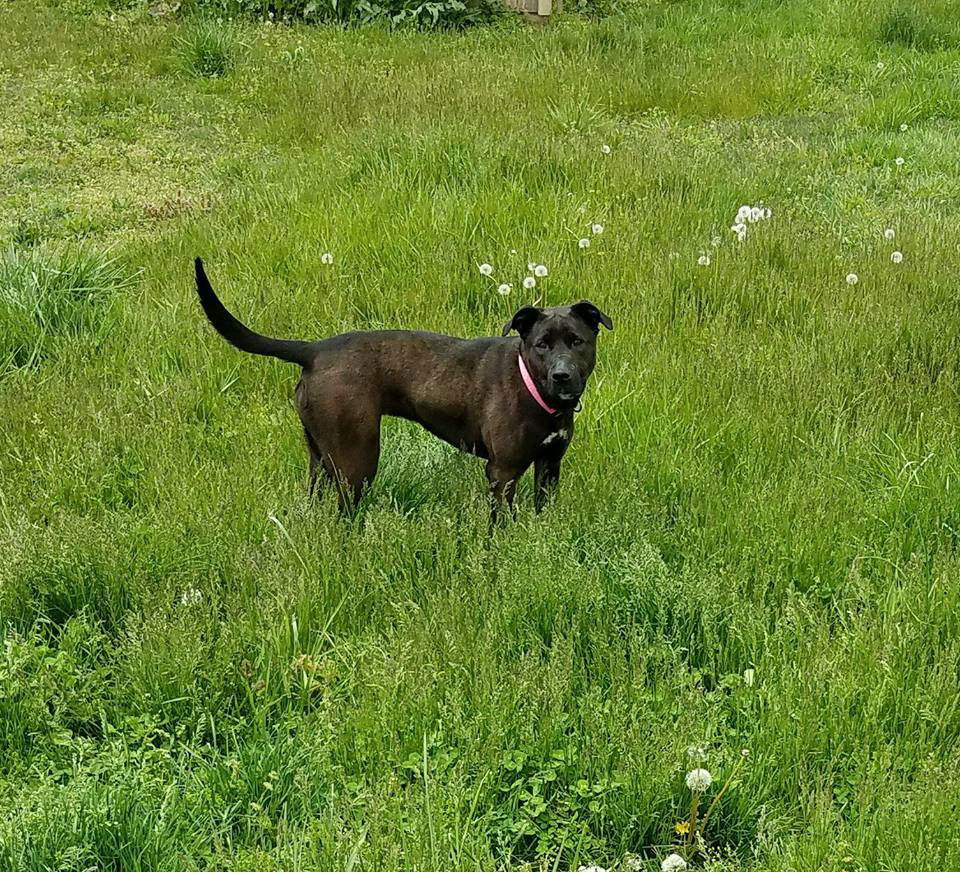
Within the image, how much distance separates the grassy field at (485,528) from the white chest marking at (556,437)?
234mm

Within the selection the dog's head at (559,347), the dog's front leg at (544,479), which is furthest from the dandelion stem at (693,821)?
the dog's front leg at (544,479)

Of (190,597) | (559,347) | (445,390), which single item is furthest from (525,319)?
(190,597)

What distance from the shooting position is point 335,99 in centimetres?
927

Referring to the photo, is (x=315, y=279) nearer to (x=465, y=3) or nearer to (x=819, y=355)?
(x=819, y=355)

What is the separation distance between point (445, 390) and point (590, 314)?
0.61 metres

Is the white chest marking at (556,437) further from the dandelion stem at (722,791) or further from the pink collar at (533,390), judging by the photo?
the dandelion stem at (722,791)

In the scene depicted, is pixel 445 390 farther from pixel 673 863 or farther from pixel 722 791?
pixel 673 863

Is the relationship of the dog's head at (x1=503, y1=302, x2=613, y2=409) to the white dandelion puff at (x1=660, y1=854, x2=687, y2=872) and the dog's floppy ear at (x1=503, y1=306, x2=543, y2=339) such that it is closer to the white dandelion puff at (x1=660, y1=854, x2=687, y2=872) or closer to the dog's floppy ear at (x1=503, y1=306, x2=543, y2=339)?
the dog's floppy ear at (x1=503, y1=306, x2=543, y2=339)

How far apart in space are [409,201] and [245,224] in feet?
3.48

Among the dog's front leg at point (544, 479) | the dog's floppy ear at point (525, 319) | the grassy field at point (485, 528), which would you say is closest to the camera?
the grassy field at point (485, 528)

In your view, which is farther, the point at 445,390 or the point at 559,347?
the point at 445,390

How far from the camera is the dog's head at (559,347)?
364cm

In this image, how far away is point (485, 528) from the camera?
11.8 ft

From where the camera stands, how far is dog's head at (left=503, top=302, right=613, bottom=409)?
3.64 meters
